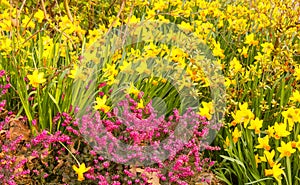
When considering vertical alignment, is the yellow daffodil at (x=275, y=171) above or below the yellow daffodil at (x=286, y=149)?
below

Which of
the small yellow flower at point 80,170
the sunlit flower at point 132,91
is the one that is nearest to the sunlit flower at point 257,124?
the sunlit flower at point 132,91

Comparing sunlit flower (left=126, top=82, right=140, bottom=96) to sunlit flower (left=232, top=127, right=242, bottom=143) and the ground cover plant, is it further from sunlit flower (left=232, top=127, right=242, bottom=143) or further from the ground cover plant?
sunlit flower (left=232, top=127, right=242, bottom=143)

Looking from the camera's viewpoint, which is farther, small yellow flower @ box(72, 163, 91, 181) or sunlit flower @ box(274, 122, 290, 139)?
sunlit flower @ box(274, 122, 290, 139)

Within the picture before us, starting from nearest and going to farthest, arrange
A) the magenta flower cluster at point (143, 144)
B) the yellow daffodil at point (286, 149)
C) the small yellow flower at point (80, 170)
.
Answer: the small yellow flower at point (80, 170)
the magenta flower cluster at point (143, 144)
the yellow daffodil at point (286, 149)

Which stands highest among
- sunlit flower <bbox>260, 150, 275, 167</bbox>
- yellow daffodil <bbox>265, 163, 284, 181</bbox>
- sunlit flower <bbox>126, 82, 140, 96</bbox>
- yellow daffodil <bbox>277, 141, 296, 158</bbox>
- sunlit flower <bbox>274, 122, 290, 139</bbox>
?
sunlit flower <bbox>126, 82, 140, 96</bbox>

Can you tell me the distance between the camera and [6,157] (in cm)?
234

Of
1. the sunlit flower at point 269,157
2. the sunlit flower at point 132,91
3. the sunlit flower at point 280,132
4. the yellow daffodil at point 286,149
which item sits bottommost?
the sunlit flower at point 269,157

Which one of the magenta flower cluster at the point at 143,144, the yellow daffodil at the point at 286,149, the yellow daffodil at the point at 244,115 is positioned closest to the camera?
the magenta flower cluster at the point at 143,144

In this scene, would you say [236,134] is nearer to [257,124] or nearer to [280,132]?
[257,124]

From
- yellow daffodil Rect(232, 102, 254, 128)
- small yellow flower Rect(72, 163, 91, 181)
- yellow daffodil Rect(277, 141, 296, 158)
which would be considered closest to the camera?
small yellow flower Rect(72, 163, 91, 181)

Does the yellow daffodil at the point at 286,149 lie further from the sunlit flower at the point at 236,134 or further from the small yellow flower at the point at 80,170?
the small yellow flower at the point at 80,170

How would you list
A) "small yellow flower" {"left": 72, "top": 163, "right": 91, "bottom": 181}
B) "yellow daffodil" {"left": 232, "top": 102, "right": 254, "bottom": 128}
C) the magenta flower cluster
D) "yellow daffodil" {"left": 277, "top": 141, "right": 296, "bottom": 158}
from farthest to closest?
"yellow daffodil" {"left": 232, "top": 102, "right": 254, "bottom": 128} < "yellow daffodil" {"left": 277, "top": 141, "right": 296, "bottom": 158} < the magenta flower cluster < "small yellow flower" {"left": 72, "top": 163, "right": 91, "bottom": 181}

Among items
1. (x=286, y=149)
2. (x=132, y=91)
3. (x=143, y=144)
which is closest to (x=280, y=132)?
(x=286, y=149)

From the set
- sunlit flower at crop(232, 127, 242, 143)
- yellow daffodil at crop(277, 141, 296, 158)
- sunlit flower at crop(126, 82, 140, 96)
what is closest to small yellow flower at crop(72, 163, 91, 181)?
sunlit flower at crop(126, 82, 140, 96)
